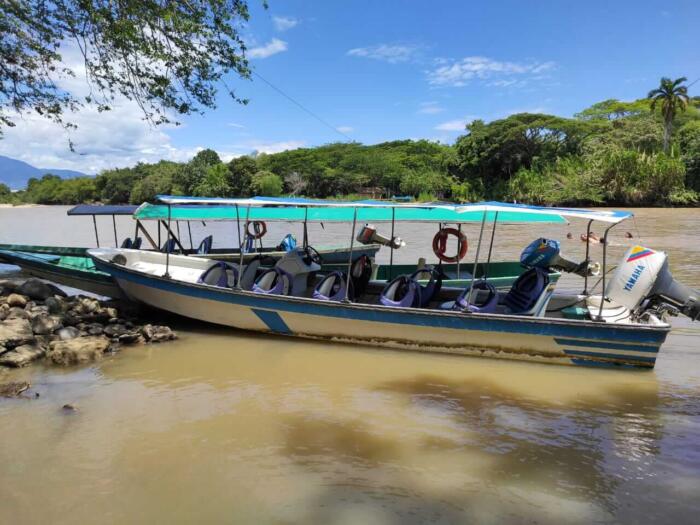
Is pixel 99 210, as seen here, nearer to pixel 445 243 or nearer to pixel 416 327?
pixel 445 243

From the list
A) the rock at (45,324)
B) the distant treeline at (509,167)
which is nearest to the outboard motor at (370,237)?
the rock at (45,324)

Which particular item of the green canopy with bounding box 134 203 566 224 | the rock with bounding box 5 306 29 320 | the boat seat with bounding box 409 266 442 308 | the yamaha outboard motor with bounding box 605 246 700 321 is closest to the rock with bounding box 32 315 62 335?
the rock with bounding box 5 306 29 320

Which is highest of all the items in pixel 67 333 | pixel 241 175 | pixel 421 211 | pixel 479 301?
pixel 241 175

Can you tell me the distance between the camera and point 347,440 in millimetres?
4961

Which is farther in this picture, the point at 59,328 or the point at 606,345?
the point at 59,328

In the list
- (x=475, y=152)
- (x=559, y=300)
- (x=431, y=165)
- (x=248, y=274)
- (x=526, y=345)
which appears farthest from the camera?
(x=431, y=165)

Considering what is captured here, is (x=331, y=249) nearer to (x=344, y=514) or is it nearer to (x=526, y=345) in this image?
(x=526, y=345)

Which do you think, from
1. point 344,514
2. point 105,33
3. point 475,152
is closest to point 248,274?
point 105,33

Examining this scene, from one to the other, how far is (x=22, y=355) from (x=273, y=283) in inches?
148

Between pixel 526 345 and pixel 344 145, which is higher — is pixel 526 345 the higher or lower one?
the lower one

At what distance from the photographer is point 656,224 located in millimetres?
28859

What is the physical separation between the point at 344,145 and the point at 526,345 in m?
72.5

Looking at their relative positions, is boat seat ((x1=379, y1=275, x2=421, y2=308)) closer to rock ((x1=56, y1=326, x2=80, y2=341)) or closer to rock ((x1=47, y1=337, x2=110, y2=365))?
rock ((x1=47, y1=337, x2=110, y2=365))

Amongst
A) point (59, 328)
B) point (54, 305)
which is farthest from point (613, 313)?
point (54, 305)
